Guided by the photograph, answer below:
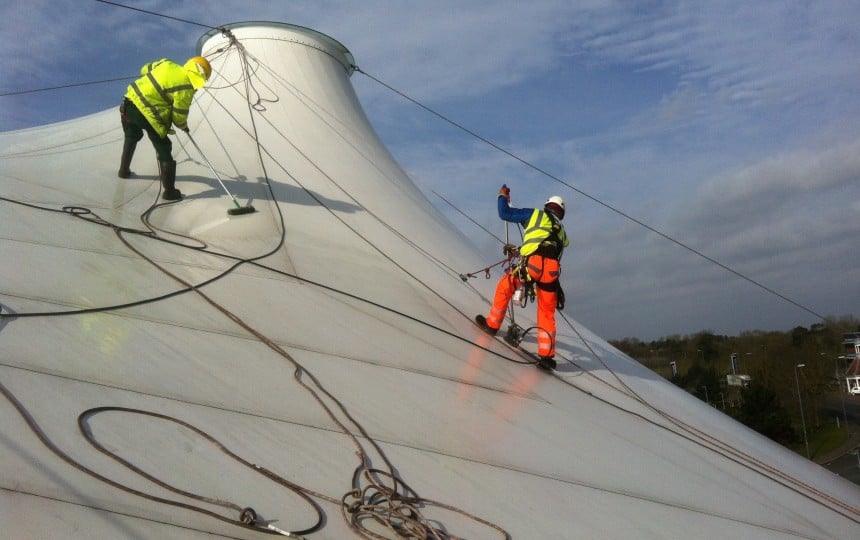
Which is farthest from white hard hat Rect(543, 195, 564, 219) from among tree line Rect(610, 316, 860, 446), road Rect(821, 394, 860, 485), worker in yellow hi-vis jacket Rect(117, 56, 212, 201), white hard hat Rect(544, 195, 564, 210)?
tree line Rect(610, 316, 860, 446)

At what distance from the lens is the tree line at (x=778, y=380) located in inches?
976

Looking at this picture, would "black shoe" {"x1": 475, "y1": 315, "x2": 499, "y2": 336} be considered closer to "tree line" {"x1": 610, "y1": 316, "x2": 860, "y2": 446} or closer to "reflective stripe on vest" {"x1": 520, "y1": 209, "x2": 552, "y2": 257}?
"reflective stripe on vest" {"x1": 520, "y1": 209, "x2": 552, "y2": 257}

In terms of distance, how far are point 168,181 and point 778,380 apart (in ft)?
112

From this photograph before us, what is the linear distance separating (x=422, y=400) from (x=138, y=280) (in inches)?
53.8

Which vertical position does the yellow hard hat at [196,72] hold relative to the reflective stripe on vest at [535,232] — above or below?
above

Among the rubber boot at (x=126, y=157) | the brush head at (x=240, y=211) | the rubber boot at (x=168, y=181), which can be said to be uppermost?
the rubber boot at (x=126, y=157)

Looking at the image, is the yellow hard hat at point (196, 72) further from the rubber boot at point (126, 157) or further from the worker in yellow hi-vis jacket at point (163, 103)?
the rubber boot at point (126, 157)

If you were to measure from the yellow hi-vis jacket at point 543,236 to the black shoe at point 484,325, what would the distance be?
48 cm

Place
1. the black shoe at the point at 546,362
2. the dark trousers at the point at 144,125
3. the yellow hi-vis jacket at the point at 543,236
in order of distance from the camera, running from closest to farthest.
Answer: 1. the black shoe at the point at 546,362
2. the yellow hi-vis jacket at the point at 543,236
3. the dark trousers at the point at 144,125

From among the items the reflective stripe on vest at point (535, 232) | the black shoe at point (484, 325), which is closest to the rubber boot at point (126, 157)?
the black shoe at point (484, 325)

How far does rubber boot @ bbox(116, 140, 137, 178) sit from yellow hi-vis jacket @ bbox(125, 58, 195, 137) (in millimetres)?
286

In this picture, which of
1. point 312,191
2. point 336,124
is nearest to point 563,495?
point 312,191

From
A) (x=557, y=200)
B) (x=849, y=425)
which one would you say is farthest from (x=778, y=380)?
(x=557, y=200)

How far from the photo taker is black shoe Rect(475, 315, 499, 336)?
3578 millimetres
